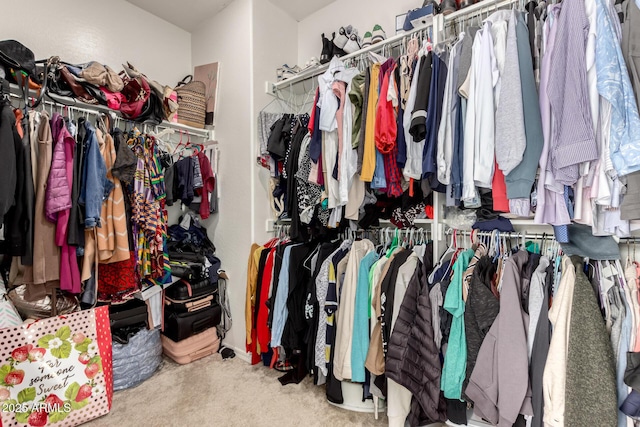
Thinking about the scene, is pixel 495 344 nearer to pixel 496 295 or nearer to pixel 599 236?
pixel 496 295

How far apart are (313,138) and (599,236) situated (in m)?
1.41

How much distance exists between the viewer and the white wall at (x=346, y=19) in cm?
227

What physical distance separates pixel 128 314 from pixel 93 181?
93 centimetres

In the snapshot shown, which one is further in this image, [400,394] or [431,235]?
[431,235]

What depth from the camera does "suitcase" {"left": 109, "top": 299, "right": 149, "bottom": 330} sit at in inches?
81.4

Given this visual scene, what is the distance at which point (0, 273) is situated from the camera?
5.82 feet

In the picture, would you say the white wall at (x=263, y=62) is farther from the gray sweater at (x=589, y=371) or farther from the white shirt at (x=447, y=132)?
the gray sweater at (x=589, y=371)

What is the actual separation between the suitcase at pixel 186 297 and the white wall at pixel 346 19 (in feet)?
6.86

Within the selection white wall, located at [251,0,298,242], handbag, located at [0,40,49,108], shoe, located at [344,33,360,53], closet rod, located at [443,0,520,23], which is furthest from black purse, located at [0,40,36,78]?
closet rod, located at [443,0,520,23]

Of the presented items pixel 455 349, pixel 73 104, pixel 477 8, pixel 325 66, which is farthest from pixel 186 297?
pixel 477 8

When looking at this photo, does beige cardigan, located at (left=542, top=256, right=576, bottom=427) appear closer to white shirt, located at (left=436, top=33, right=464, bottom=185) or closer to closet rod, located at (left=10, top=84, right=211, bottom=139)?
white shirt, located at (left=436, top=33, right=464, bottom=185)

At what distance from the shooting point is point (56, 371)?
168 centimetres

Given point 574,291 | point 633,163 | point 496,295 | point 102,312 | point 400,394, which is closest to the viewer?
point 633,163

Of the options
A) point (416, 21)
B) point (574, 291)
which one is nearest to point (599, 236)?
point (574, 291)
